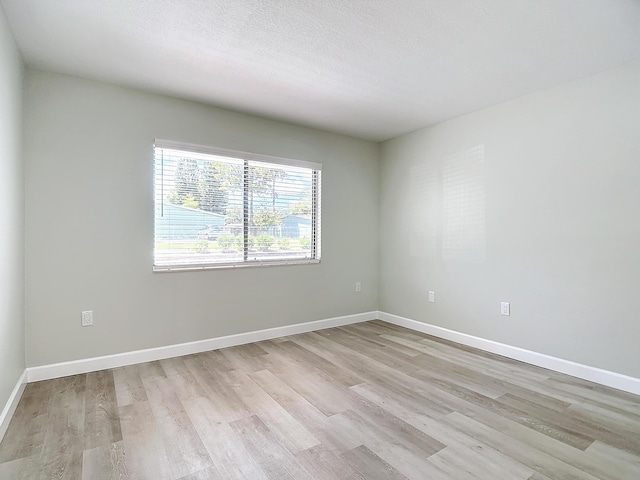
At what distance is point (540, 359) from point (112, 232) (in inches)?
151

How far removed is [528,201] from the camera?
300 cm

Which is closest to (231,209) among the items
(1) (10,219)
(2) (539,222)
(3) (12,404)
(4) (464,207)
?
(1) (10,219)

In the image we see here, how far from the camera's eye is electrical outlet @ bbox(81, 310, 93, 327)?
276cm

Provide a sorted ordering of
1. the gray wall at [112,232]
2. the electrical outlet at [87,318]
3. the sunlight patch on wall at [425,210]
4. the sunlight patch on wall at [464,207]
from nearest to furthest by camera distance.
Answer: the gray wall at [112,232]
the electrical outlet at [87,318]
the sunlight patch on wall at [464,207]
the sunlight patch on wall at [425,210]

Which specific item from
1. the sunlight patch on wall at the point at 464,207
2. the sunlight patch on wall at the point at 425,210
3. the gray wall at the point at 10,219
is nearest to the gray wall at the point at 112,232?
the gray wall at the point at 10,219

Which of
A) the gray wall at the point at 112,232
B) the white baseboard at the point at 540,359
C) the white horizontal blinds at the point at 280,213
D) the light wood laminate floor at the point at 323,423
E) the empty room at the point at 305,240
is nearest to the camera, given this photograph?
the light wood laminate floor at the point at 323,423

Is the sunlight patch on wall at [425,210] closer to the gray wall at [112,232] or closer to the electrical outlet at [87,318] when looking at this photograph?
the gray wall at [112,232]

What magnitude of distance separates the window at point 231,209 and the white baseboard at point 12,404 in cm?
119

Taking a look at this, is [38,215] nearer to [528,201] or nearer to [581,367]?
[528,201]

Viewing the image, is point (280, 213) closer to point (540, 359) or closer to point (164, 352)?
point (164, 352)

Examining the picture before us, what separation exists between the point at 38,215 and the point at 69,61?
46.2 inches

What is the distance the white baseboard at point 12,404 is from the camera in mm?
1886

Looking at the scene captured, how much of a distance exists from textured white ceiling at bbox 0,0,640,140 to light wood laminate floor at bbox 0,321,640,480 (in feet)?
7.83

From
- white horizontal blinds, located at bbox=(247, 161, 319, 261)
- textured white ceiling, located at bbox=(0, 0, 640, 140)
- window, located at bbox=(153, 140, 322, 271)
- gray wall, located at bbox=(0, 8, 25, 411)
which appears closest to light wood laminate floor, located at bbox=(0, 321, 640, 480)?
gray wall, located at bbox=(0, 8, 25, 411)
